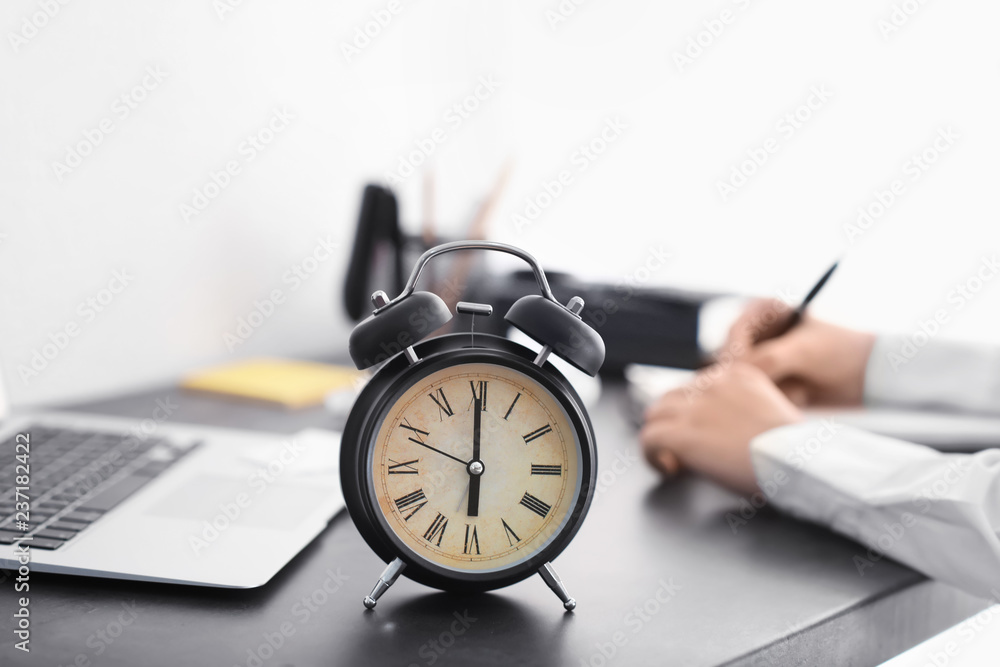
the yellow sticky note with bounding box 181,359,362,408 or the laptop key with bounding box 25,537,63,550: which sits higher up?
the laptop key with bounding box 25,537,63,550

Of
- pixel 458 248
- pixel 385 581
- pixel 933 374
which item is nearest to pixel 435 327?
pixel 458 248

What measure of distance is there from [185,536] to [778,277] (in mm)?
1509

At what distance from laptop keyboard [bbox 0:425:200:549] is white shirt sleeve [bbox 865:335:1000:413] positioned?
98 centimetres

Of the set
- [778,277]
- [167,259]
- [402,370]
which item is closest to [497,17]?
[778,277]

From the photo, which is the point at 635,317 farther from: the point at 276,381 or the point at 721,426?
the point at 276,381

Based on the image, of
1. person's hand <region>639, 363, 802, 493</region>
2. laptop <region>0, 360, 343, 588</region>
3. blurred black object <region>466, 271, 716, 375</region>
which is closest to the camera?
laptop <region>0, 360, 343, 588</region>

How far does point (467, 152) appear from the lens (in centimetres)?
216

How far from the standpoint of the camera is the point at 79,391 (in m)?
1.34

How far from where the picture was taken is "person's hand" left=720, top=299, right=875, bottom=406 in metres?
1.15

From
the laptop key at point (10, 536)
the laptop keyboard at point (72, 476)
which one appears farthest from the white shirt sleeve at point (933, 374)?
the laptop key at point (10, 536)

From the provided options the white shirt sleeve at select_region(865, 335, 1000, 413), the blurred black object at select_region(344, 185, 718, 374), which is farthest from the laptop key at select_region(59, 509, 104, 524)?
the white shirt sleeve at select_region(865, 335, 1000, 413)

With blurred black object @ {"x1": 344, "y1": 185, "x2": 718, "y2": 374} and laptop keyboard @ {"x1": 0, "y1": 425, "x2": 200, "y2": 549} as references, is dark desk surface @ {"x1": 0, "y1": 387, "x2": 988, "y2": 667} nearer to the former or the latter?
laptop keyboard @ {"x1": 0, "y1": 425, "x2": 200, "y2": 549}

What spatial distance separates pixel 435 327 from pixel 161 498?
1.43 feet

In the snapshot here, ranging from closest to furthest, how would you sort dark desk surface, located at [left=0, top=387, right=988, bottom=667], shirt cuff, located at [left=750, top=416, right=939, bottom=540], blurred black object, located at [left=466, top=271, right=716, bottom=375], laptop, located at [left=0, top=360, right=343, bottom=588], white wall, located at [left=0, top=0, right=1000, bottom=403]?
dark desk surface, located at [left=0, top=387, right=988, bottom=667] < laptop, located at [left=0, top=360, right=343, bottom=588] < shirt cuff, located at [left=750, top=416, right=939, bottom=540] < white wall, located at [left=0, top=0, right=1000, bottom=403] < blurred black object, located at [left=466, top=271, right=716, bottom=375]
